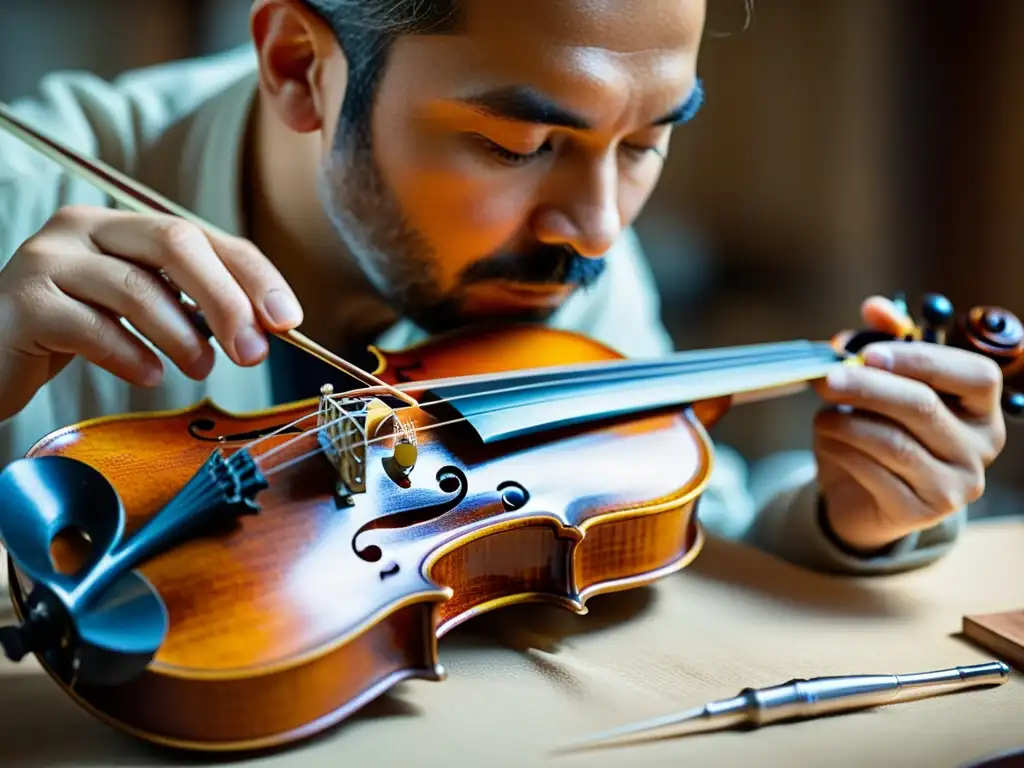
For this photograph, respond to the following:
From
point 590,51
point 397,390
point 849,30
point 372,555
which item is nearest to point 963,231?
point 849,30

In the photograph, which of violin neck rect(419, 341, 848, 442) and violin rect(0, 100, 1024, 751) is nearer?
violin rect(0, 100, 1024, 751)

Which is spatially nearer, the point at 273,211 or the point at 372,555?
the point at 372,555

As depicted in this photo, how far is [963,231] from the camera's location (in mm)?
1403

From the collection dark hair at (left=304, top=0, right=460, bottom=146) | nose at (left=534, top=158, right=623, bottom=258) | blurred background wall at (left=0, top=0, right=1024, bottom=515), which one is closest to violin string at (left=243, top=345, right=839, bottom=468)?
nose at (left=534, top=158, right=623, bottom=258)

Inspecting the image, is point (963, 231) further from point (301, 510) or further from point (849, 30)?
point (301, 510)

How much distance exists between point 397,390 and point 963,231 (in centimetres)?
106

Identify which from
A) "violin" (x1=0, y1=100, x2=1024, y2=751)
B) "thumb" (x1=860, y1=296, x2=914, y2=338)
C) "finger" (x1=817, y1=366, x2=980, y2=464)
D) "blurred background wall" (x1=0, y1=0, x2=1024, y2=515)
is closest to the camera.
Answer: "violin" (x1=0, y1=100, x2=1024, y2=751)

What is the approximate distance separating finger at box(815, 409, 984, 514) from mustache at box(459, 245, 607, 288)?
25cm

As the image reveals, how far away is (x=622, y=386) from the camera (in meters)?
0.77

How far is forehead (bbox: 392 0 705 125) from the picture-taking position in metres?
0.69

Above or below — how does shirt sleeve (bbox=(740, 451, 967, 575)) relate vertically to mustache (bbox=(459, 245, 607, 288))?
below

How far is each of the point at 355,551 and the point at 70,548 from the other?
15 centimetres

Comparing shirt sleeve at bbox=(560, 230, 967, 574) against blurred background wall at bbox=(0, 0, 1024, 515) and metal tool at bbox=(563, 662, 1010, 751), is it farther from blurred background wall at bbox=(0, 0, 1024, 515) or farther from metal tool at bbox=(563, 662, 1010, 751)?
metal tool at bbox=(563, 662, 1010, 751)

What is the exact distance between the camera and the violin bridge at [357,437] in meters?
0.57
